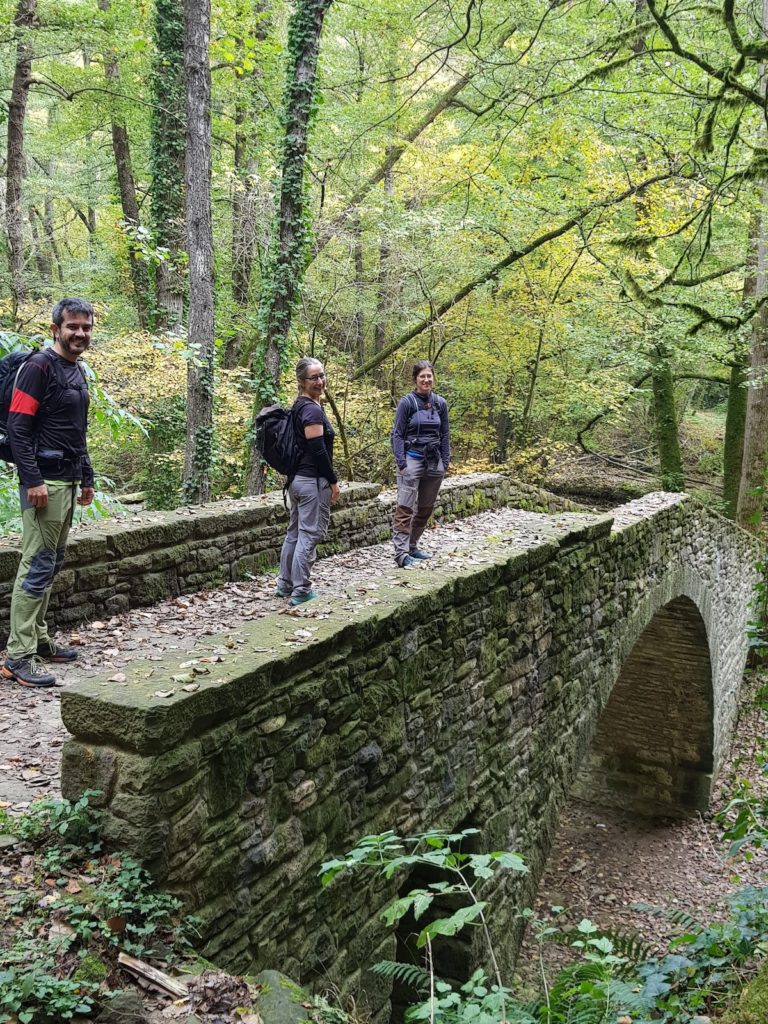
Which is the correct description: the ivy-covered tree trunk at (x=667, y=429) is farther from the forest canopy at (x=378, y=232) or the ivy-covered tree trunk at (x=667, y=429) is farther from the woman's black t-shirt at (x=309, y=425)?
the woman's black t-shirt at (x=309, y=425)

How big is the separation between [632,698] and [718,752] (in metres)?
1.95

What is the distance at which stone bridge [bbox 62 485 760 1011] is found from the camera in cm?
267

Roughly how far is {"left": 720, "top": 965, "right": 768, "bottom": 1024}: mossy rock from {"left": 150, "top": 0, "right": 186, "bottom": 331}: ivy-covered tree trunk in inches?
457

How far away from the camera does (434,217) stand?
1230 centimetres

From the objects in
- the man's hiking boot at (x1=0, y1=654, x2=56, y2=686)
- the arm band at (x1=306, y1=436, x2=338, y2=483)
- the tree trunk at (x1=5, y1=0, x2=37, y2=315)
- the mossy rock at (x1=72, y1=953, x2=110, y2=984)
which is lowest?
the mossy rock at (x1=72, y1=953, x2=110, y2=984)

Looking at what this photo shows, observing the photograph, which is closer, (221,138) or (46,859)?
(46,859)

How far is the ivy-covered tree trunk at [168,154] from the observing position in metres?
11.9

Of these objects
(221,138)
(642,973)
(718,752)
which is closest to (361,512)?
(642,973)

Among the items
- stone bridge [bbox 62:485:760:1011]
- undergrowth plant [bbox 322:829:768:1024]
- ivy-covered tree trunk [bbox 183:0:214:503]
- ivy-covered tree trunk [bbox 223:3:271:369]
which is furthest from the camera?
ivy-covered tree trunk [bbox 223:3:271:369]

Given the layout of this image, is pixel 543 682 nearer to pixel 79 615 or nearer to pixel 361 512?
pixel 361 512

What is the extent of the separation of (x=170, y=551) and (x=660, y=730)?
10820mm

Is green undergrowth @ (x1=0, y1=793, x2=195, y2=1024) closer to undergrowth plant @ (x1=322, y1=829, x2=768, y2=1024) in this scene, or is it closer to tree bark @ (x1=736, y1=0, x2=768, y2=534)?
undergrowth plant @ (x1=322, y1=829, x2=768, y2=1024)

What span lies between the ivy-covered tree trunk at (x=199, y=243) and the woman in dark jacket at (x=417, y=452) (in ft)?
13.8

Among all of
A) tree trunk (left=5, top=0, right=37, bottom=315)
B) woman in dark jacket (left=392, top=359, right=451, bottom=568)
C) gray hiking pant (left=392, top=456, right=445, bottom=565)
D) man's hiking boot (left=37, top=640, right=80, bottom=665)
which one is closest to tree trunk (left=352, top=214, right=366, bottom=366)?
tree trunk (left=5, top=0, right=37, bottom=315)
